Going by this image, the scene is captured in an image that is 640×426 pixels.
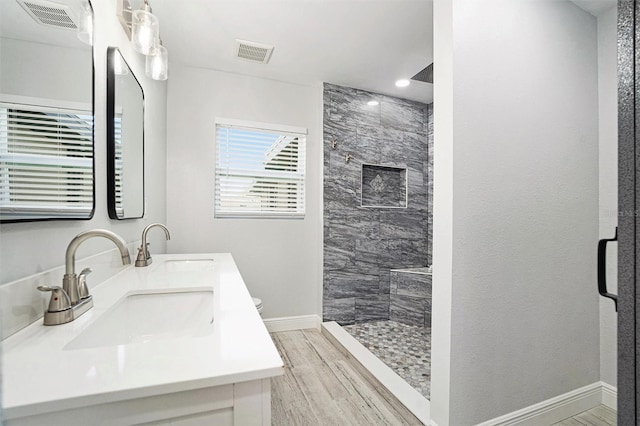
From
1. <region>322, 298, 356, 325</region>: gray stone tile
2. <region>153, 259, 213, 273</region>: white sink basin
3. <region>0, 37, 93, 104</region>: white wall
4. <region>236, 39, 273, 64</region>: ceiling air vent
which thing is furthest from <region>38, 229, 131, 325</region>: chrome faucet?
<region>322, 298, 356, 325</region>: gray stone tile

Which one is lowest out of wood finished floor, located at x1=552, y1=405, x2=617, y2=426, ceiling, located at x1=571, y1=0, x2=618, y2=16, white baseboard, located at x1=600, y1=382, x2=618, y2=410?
wood finished floor, located at x1=552, y1=405, x2=617, y2=426

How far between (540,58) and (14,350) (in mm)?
2555

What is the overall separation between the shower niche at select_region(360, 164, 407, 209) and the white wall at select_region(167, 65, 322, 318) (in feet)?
1.95

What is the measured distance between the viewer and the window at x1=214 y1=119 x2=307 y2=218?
2.88m

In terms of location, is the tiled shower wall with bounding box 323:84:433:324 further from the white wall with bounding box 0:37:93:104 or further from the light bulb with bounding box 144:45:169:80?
the white wall with bounding box 0:37:93:104

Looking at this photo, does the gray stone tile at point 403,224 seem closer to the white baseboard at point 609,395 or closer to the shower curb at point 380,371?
the shower curb at point 380,371

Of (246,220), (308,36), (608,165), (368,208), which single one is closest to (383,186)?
(368,208)

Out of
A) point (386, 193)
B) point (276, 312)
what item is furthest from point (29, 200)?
point (386, 193)

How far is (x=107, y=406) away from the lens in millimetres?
525

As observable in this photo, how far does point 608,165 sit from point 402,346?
2.04 m

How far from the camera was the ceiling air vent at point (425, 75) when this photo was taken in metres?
2.75

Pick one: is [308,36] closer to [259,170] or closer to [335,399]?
[259,170]

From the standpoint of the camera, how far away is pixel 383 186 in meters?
3.47

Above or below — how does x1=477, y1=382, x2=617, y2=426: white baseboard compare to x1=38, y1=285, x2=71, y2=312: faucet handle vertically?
below
